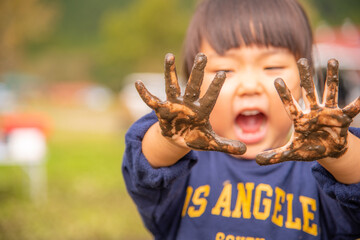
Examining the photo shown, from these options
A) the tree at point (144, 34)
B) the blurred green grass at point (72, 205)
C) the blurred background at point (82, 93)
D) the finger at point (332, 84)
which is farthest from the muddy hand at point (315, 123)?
the tree at point (144, 34)

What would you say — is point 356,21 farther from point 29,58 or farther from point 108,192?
point 29,58

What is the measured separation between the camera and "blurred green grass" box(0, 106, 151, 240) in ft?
12.0

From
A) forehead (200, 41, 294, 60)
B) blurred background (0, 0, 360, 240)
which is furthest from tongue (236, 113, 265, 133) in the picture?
blurred background (0, 0, 360, 240)

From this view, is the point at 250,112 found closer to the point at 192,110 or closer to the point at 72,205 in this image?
the point at 192,110

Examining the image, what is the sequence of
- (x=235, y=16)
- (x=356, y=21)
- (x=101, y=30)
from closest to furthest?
(x=235, y=16) → (x=356, y=21) → (x=101, y=30)

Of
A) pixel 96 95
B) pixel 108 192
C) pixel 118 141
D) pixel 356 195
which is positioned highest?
pixel 356 195

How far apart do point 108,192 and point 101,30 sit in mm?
25003

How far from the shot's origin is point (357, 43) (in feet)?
43.9

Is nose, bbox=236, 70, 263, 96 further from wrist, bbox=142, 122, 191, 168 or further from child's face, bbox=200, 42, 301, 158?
wrist, bbox=142, 122, 191, 168

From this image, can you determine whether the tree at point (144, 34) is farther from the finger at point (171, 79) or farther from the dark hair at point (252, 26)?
the finger at point (171, 79)

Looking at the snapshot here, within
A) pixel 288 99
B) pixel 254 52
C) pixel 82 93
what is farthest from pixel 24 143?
pixel 82 93

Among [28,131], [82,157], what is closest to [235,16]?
[28,131]

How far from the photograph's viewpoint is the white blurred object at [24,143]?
4.37 meters

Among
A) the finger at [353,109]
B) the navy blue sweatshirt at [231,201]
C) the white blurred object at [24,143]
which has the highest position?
the finger at [353,109]
